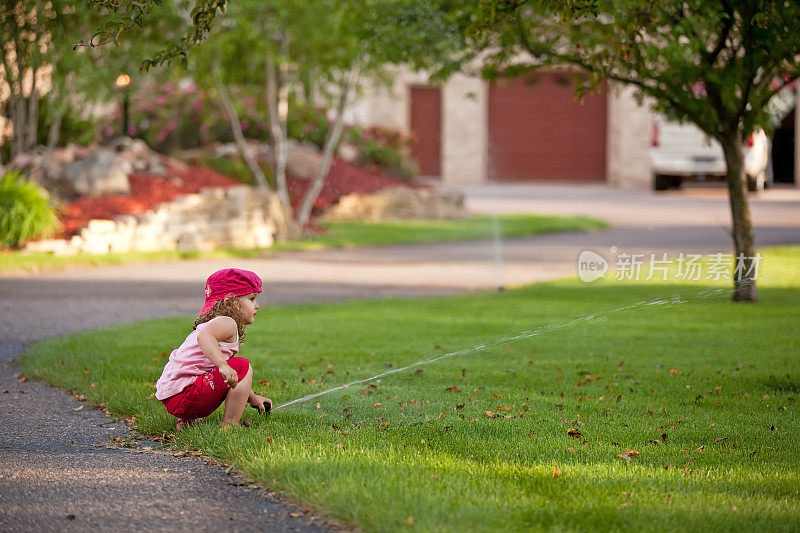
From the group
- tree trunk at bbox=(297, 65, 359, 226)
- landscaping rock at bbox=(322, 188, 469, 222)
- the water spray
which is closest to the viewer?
the water spray

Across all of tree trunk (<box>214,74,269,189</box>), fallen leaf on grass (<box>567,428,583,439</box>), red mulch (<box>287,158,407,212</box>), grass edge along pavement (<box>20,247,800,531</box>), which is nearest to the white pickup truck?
red mulch (<box>287,158,407,212</box>)

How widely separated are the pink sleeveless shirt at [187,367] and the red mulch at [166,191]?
10259mm

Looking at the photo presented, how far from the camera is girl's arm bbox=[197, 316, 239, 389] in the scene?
5461 mm

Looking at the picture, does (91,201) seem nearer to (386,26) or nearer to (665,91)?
(386,26)

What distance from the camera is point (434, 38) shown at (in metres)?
11.6

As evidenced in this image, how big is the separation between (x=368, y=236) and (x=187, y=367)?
13.1 m

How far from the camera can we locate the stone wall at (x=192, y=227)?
15227mm

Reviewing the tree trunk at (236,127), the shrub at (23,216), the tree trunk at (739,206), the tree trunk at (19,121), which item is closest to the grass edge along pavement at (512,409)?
the tree trunk at (739,206)

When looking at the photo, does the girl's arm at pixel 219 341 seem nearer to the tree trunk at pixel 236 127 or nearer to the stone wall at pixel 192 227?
the stone wall at pixel 192 227

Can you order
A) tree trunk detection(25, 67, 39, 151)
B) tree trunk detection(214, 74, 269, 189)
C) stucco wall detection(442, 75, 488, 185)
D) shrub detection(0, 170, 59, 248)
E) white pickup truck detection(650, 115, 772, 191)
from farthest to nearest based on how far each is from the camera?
stucco wall detection(442, 75, 488, 185) < white pickup truck detection(650, 115, 772, 191) < tree trunk detection(214, 74, 269, 189) < tree trunk detection(25, 67, 39, 151) < shrub detection(0, 170, 59, 248)

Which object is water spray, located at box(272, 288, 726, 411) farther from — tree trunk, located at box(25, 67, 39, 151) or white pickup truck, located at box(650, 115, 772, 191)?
white pickup truck, located at box(650, 115, 772, 191)

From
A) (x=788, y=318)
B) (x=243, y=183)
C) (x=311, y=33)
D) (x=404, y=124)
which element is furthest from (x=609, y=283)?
(x=404, y=124)

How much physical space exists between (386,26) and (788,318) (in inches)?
207

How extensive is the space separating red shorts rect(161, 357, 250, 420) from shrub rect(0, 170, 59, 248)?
9.95 metres
